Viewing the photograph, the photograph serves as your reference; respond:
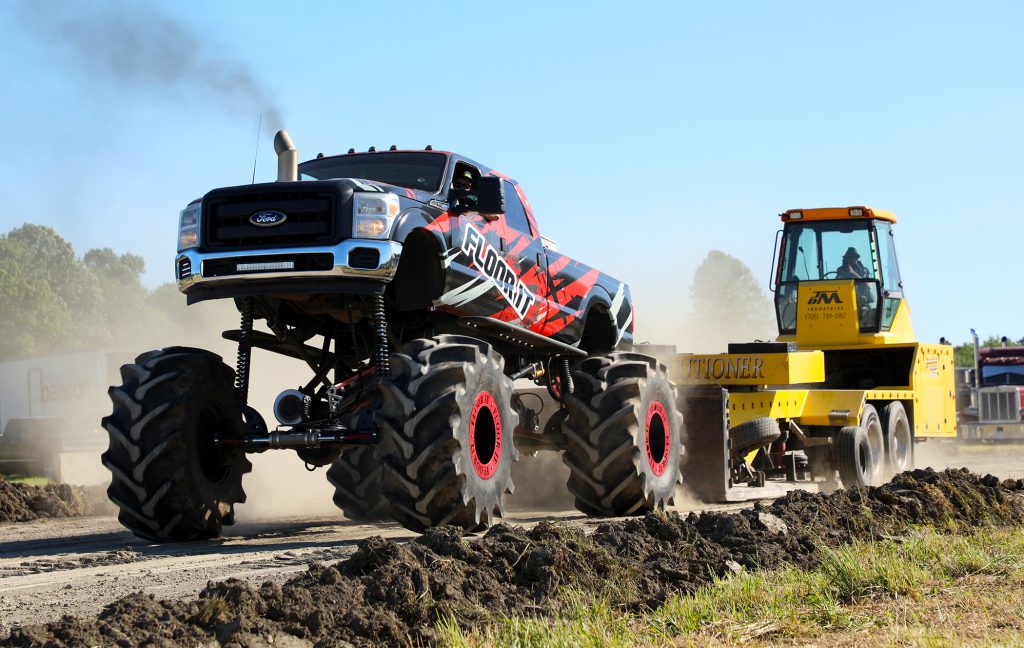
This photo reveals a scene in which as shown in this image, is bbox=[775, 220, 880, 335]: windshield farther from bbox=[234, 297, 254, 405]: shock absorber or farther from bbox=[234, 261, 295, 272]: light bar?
bbox=[234, 261, 295, 272]: light bar

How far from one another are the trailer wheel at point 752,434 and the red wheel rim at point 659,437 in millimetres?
1963

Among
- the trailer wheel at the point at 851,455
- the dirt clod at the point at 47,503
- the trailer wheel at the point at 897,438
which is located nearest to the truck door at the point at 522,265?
the trailer wheel at the point at 851,455

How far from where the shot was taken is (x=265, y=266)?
9383mm

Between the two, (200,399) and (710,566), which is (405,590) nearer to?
A: (710,566)

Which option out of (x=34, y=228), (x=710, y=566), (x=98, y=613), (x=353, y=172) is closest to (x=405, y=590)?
(x=98, y=613)

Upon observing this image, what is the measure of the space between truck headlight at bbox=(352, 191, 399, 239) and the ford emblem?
56 centimetres

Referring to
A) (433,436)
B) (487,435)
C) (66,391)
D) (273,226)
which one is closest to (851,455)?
(487,435)

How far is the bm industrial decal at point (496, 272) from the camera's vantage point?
10.5 m

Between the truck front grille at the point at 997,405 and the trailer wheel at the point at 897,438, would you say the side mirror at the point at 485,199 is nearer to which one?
the trailer wheel at the point at 897,438

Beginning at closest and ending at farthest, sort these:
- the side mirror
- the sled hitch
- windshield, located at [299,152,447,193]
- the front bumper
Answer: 1. the sled hitch
2. the front bumper
3. the side mirror
4. windshield, located at [299,152,447,193]

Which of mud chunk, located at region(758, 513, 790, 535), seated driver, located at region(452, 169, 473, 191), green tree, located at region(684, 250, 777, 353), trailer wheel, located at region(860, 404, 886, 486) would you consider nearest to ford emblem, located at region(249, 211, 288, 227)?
seated driver, located at region(452, 169, 473, 191)

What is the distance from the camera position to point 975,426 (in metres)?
35.1

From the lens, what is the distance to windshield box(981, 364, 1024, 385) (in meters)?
41.6

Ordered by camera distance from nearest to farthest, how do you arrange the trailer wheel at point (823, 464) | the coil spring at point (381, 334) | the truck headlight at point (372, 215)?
1. the truck headlight at point (372, 215)
2. the coil spring at point (381, 334)
3. the trailer wheel at point (823, 464)
